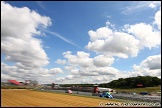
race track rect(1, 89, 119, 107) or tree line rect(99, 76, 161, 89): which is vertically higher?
race track rect(1, 89, 119, 107)

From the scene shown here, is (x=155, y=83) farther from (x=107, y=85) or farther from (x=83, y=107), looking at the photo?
(x=83, y=107)

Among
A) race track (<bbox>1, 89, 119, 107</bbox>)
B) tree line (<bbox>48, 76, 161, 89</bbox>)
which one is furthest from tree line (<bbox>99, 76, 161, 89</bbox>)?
race track (<bbox>1, 89, 119, 107</bbox>)

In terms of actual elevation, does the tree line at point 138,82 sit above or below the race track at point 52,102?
below

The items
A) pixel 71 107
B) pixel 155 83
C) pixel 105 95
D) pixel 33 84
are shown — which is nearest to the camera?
pixel 71 107

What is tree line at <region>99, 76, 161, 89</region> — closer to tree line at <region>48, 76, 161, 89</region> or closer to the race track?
tree line at <region>48, 76, 161, 89</region>

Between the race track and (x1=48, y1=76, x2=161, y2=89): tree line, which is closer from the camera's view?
the race track

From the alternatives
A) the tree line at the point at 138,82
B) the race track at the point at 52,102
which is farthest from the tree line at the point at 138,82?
the race track at the point at 52,102

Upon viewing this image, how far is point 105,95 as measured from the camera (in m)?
49.3

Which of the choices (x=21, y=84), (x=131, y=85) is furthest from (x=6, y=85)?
(x=131, y=85)

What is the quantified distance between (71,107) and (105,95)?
2456 centimetres

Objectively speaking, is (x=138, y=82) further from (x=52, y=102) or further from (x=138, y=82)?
(x=52, y=102)

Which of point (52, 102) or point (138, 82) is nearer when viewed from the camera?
point (52, 102)

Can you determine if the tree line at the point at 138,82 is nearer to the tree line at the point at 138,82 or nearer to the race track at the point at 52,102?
the tree line at the point at 138,82

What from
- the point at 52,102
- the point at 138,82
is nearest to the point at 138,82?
the point at 138,82
